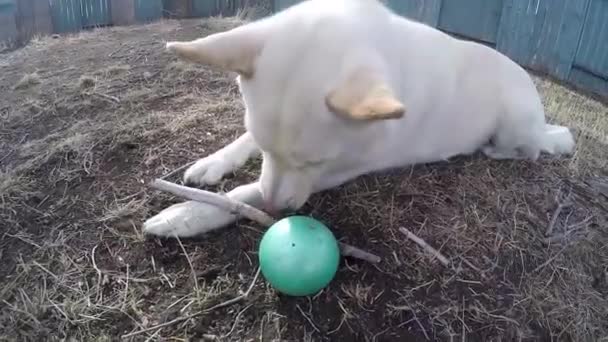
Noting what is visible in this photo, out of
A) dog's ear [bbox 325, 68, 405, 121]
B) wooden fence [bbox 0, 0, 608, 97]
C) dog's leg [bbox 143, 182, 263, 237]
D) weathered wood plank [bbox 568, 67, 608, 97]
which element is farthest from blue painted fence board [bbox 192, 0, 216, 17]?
dog's ear [bbox 325, 68, 405, 121]

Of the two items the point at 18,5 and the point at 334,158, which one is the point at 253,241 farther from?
the point at 18,5

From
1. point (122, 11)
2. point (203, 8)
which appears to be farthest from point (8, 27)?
point (203, 8)

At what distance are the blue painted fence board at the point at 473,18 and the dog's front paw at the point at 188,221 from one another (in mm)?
5228

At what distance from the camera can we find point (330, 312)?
2164mm

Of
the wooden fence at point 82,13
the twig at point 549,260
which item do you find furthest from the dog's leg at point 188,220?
the wooden fence at point 82,13

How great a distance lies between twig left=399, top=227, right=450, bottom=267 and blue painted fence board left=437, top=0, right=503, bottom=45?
4.95 m

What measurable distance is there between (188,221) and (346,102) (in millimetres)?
964

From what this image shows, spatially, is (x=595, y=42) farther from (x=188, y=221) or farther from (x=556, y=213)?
(x=188, y=221)

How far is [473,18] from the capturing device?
266 inches

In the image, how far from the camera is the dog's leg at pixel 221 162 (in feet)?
8.86

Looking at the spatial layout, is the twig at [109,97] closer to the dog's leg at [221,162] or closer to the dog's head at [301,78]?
the dog's leg at [221,162]

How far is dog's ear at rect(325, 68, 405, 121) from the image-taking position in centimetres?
161

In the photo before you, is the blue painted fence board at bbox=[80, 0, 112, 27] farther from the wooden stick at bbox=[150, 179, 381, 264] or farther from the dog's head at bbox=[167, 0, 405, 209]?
the dog's head at bbox=[167, 0, 405, 209]

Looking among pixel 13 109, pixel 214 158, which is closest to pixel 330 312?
pixel 214 158
